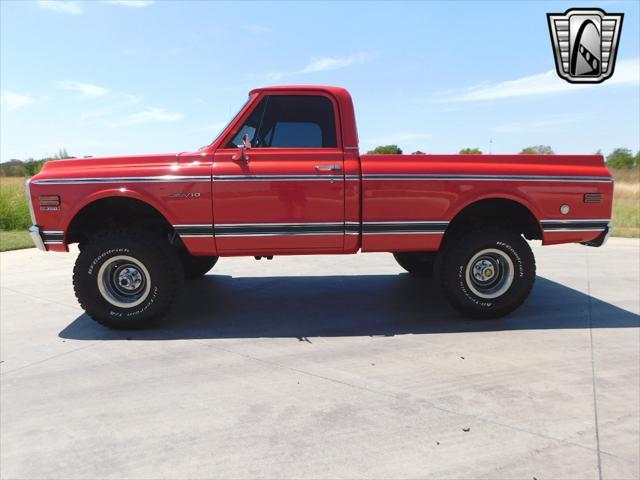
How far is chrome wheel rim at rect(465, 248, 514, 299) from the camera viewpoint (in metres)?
4.20

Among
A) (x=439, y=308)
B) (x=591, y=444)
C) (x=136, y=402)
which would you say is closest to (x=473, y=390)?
(x=591, y=444)

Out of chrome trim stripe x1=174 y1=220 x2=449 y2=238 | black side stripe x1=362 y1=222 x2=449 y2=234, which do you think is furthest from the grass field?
black side stripe x1=362 y1=222 x2=449 y2=234

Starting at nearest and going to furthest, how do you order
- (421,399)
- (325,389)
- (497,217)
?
(421,399), (325,389), (497,217)

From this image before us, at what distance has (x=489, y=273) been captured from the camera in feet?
14.0

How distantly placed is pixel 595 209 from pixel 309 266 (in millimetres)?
3823

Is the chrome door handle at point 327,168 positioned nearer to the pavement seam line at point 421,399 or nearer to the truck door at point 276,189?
the truck door at point 276,189

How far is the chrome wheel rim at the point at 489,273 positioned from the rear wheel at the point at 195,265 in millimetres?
3235

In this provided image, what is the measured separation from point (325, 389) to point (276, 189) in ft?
6.07

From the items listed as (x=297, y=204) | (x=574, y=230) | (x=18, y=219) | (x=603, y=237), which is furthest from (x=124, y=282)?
(x=18, y=219)

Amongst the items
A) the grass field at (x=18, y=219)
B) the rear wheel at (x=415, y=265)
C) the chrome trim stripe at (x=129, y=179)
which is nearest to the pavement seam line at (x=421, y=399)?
the chrome trim stripe at (x=129, y=179)

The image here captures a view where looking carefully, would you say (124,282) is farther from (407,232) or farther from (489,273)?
(489,273)

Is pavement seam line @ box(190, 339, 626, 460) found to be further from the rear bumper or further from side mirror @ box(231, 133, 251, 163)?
the rear bumper

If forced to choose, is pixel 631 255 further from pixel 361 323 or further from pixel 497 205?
pixel 361 323

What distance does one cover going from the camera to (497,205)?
4.38 meters
